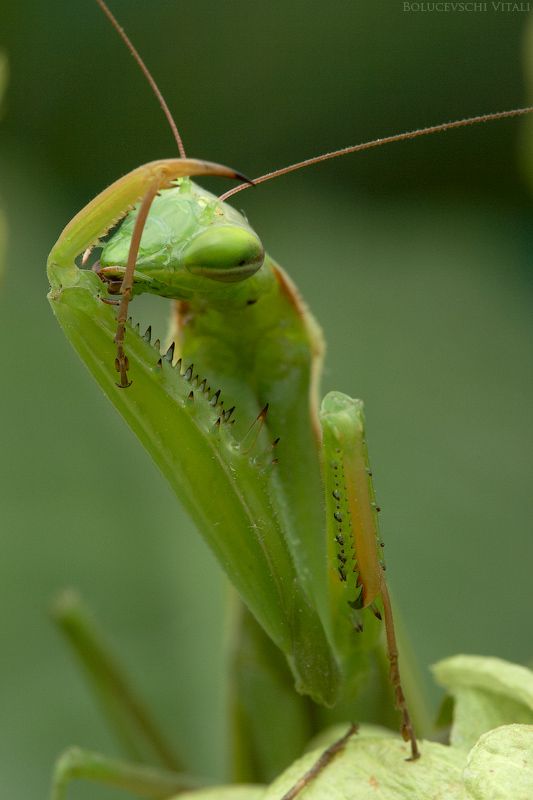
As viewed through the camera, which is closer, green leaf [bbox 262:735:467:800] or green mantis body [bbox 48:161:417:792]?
green leaf [bbox 262:735:467:800]

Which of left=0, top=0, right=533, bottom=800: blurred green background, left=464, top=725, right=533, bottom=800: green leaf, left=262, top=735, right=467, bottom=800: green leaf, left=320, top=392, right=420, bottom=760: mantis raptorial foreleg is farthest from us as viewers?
left=0, top=0, right=533, bottom=800: blurred green background

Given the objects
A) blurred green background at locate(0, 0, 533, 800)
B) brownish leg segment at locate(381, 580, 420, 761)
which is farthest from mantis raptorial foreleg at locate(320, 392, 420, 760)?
blurred green background at locate(0, 0, 533, 800)

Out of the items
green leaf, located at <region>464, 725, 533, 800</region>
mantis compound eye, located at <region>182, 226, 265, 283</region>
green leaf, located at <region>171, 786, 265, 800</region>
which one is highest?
mantis compound eye, located at <region>182, 226, 265, 283</region>

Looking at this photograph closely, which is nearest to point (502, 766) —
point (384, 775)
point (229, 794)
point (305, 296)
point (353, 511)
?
point (384, 775)

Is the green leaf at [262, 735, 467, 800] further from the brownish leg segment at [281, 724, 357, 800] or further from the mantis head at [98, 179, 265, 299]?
the mantis head at [98, 179, 265, 299]

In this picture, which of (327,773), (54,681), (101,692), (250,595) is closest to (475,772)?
(327,773)

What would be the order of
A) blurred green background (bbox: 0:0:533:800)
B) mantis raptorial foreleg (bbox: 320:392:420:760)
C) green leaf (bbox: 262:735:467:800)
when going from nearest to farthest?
green leaf (bbox: 262:735:467:800) → mantis raptorial foreleg (bbox: 320:392:420:760) → blurred green background (bbox: 0:0:533:800)

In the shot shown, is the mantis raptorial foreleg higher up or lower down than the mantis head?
lower down

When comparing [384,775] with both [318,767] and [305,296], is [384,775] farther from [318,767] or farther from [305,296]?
[305,296]
